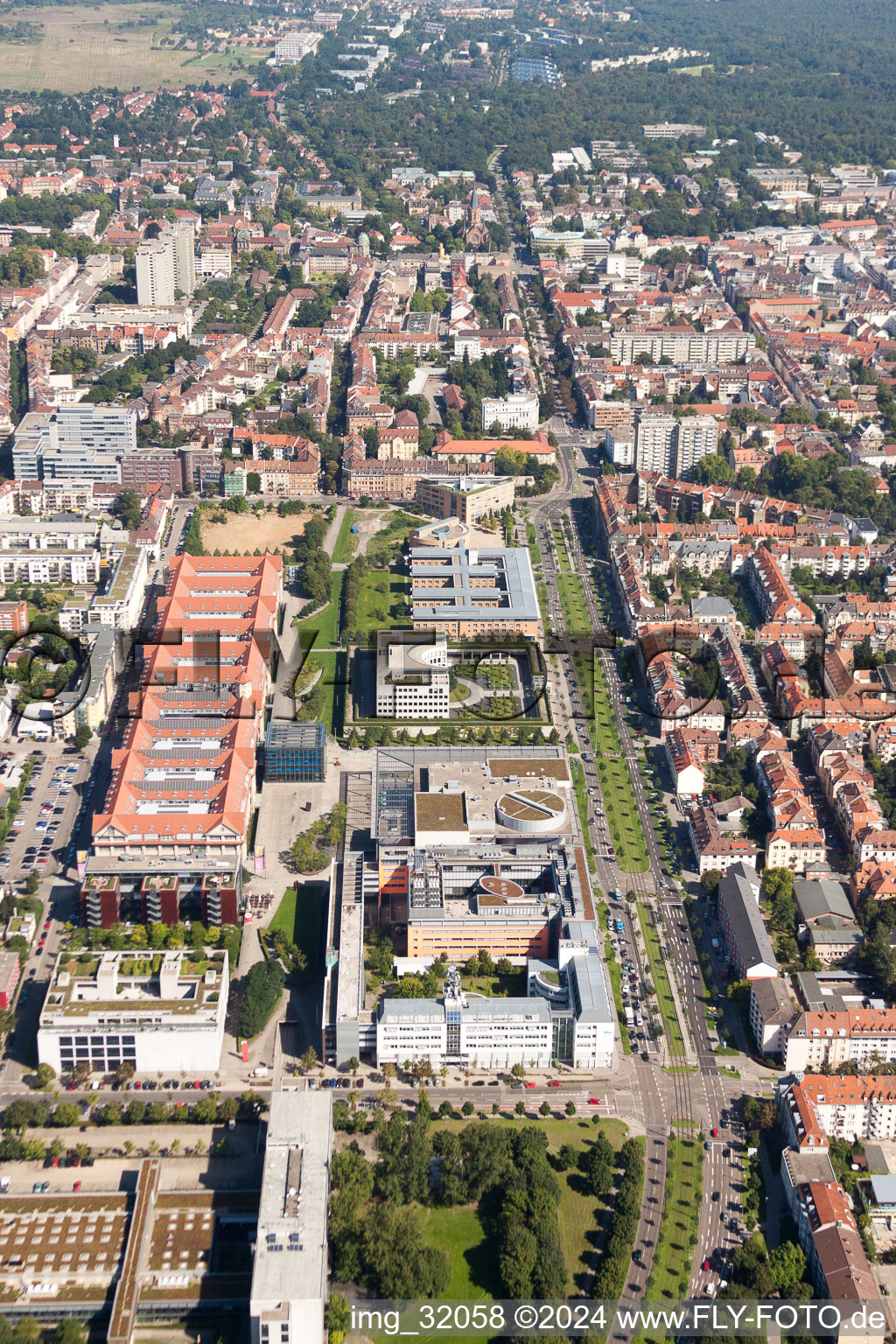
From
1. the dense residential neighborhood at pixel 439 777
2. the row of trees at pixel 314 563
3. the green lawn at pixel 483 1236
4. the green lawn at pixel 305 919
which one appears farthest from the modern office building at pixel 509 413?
the green lawn at pixel 483 1236

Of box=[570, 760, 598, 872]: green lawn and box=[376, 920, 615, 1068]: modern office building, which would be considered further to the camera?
box=[570, 760, 598, 872]: green lawn

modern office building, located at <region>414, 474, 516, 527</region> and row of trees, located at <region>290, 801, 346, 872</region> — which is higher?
row of trees, located at <region>290, 801, 346, 872</region>

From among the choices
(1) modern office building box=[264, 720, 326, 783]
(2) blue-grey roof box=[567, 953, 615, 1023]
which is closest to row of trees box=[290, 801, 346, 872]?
(1) modern office building box=[264, 720, 326, 783]

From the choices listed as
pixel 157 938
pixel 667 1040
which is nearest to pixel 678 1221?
pixel 667 1040

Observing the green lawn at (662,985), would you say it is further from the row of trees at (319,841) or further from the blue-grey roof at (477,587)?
the blue-grey roof at (477,587)

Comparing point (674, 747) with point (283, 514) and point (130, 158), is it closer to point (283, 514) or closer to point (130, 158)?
point (283, 514)

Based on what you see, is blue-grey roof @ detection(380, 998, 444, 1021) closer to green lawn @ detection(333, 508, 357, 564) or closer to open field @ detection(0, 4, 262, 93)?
green lawn @ detection(333, 508, 357, 564)
